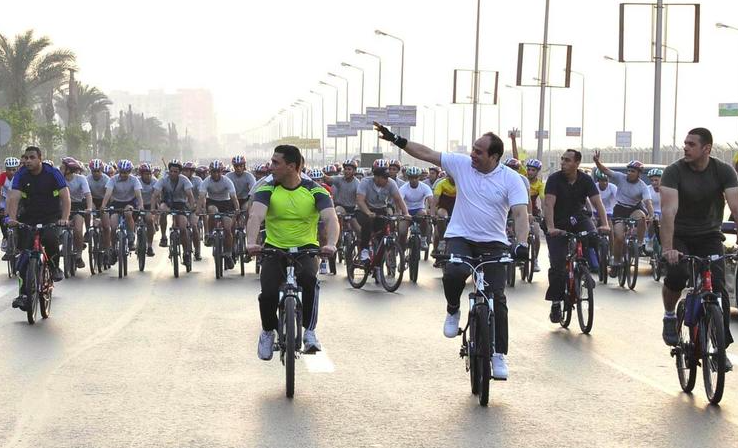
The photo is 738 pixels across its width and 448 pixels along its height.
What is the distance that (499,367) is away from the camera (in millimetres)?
9008

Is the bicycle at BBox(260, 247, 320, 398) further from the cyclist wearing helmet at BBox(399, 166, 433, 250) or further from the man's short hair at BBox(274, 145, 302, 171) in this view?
the cyclist wearing helmet at BBox(399, 166, 433, 250)

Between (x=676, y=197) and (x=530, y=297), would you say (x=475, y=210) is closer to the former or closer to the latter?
(x=676, y=197)

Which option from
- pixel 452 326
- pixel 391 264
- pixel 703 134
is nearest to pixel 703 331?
pixel 703 134

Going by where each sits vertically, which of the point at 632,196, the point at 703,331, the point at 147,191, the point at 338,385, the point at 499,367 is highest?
the point at 632,196

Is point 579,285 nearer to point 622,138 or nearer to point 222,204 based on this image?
point 222,204

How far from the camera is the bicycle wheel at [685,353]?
9234 mm

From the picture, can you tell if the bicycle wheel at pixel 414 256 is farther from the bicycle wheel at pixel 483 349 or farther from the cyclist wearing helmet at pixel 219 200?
the bicycle wheel at pixel 483 349

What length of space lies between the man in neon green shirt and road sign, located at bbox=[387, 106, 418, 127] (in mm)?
61840

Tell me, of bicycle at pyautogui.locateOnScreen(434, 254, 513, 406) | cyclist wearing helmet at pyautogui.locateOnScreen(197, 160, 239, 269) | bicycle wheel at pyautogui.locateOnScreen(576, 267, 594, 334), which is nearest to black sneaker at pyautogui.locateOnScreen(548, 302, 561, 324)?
bicycle wheel at pyautogui.locateOnScreen(576, 267, 594, 334)

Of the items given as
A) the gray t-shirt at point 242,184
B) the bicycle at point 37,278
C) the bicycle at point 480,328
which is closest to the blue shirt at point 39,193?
the bicycle at point 37,278

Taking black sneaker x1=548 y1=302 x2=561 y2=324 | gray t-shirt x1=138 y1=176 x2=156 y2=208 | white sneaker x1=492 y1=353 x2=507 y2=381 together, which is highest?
gray t-shirt x1=138 y1=176 x2=156 y2=208

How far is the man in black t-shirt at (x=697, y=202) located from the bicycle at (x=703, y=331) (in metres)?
0.13

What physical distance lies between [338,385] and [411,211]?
12747mm

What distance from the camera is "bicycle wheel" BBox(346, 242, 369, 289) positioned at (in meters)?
18.4
